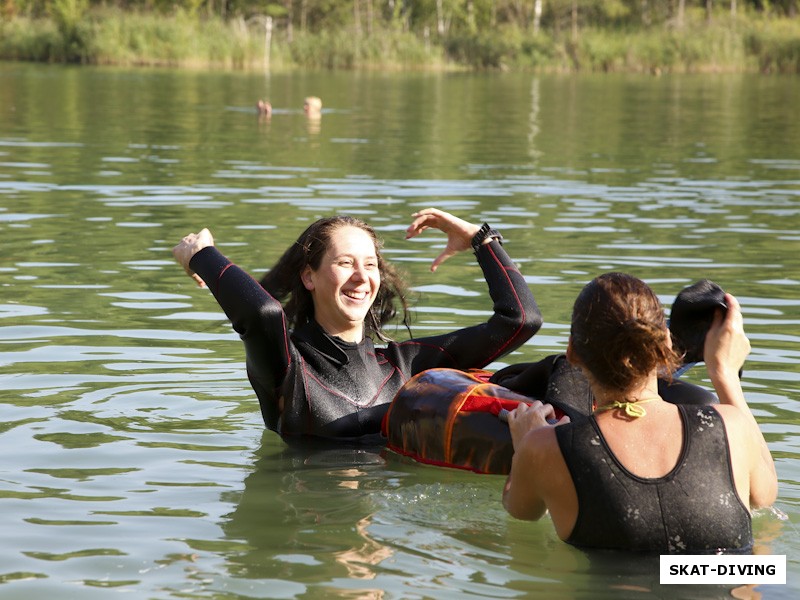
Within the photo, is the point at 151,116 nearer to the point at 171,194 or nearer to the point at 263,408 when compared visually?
the point at 171,194

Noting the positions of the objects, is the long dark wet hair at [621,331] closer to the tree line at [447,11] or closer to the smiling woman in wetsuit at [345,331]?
the smiling woman in wetsuit at [345,331]

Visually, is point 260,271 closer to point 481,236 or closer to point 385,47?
point 481,236

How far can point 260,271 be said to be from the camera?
1028cm

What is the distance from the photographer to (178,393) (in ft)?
23.7

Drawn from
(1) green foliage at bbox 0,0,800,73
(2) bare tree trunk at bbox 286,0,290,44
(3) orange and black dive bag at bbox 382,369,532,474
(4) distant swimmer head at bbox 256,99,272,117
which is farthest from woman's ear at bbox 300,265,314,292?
(2) bare tree trunk at bbox 286,0,290,44

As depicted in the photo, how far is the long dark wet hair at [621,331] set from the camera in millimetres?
4023

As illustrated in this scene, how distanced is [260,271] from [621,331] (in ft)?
21.3

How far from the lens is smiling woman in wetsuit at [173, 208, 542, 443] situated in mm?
5949

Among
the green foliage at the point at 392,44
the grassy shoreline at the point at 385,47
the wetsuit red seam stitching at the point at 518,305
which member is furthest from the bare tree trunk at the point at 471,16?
the wetsuit red seam stitching at the point at 518,305

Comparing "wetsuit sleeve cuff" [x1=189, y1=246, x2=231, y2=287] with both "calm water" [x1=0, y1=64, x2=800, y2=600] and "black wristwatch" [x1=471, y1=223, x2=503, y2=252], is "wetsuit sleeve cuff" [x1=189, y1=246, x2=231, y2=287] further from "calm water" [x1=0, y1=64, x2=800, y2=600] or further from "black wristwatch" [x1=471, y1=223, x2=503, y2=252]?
"black wristwatch" [x1=471, y1=223, x2=503, y2=252]

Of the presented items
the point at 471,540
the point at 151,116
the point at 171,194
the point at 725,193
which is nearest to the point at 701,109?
the point at 151,116

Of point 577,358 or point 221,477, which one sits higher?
point 577,358

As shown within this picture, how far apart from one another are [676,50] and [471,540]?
165 ft

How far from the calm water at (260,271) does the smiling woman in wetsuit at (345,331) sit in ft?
0.83
